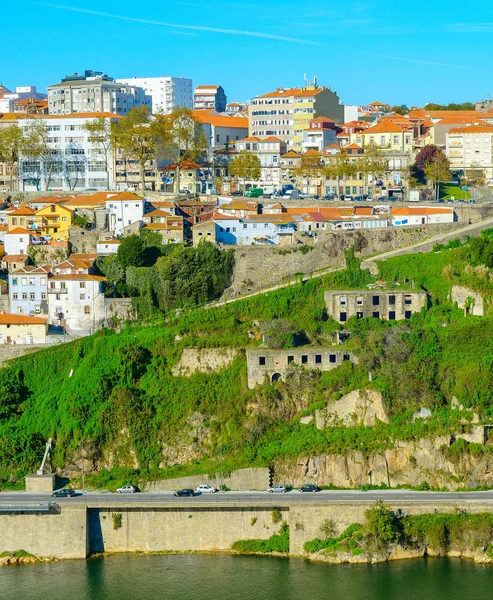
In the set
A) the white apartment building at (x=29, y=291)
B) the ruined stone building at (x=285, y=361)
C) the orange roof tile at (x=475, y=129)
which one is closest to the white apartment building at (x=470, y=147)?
the orange roof tile at (x=475, y=129)

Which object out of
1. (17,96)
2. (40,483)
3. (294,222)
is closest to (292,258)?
(294,222)

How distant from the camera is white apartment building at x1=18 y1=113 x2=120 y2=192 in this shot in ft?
217

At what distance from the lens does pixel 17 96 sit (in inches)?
3553

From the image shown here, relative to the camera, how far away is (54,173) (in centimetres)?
6619

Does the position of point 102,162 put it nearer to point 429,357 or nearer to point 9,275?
point 9,275

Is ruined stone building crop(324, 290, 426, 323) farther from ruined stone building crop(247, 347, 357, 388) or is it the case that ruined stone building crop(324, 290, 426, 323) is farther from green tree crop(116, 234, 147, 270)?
green tree crop(116, 234, 147, 270)

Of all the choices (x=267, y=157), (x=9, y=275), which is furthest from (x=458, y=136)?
(x=9, y=275)

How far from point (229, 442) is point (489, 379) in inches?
306

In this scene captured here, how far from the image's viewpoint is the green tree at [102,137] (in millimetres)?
64938

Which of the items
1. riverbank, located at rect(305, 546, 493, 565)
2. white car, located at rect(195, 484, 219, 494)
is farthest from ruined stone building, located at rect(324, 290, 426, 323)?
riverbank, located at rect(305, 546, 493, 565)

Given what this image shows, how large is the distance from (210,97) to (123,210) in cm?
4333

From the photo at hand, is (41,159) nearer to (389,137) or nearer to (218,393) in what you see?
(389,137)

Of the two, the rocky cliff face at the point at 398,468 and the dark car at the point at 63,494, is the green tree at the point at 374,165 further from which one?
the dark car at the point at 63,494

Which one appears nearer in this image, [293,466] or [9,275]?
[293,466]
